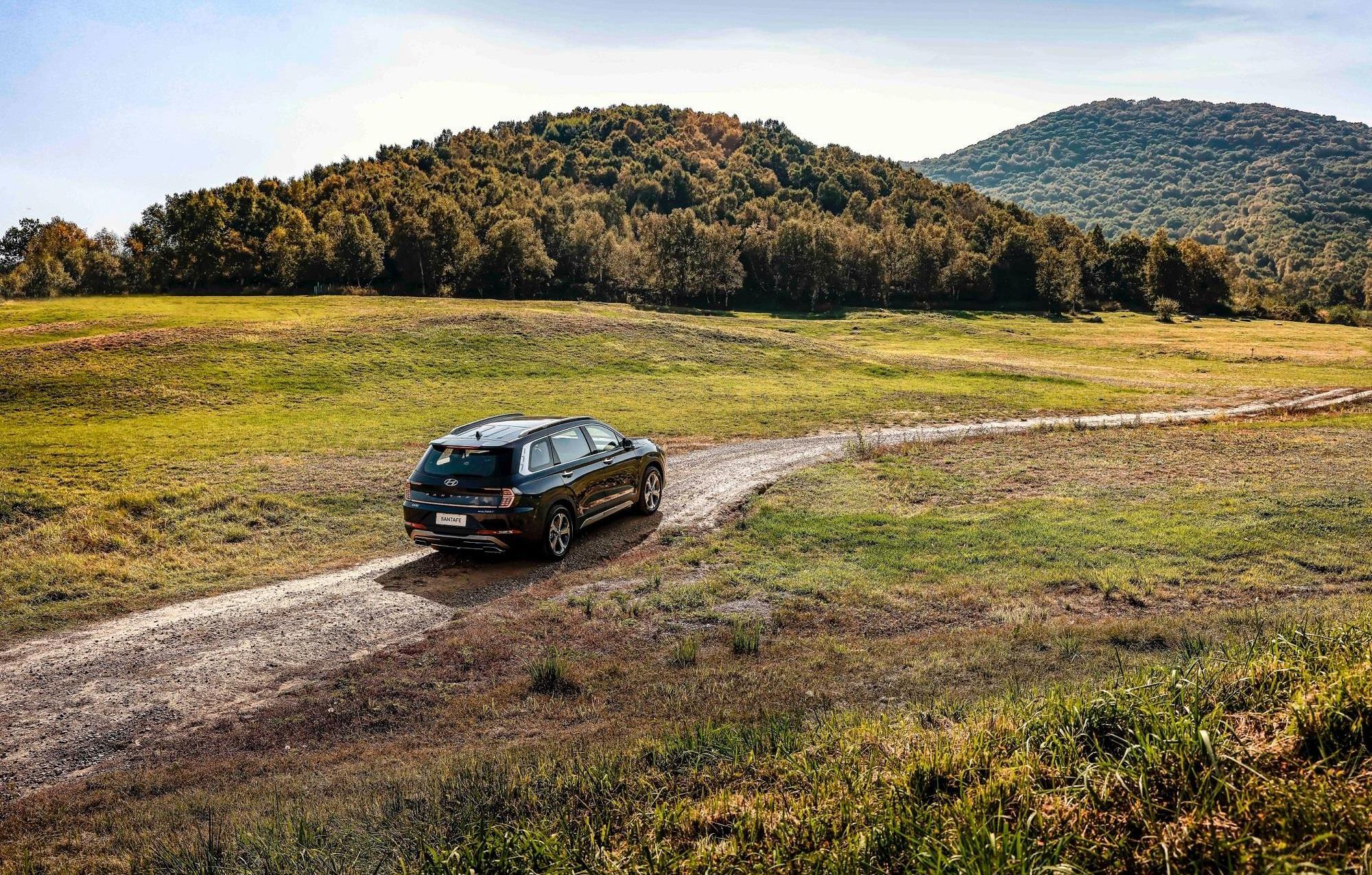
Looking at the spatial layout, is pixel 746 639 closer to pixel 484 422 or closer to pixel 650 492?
pixel 484 422

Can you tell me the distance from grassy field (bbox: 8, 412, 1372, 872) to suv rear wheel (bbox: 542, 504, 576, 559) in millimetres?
1175

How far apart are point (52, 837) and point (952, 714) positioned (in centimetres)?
619

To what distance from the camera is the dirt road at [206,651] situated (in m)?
Result: 7.66

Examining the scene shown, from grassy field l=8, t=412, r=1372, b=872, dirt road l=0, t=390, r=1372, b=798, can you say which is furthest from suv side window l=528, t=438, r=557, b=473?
grassy field l=8, t=412, r=1372, b=872

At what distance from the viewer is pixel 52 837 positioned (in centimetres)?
537

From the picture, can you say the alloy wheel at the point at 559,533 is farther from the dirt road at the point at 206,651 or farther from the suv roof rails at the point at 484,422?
the suv roof rails at the point at 484,422

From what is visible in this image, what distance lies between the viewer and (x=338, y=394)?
1439 inches

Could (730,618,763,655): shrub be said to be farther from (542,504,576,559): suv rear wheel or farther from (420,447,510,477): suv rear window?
(420,447,510,477): suv rear window

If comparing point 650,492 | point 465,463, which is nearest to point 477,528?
point 465,463

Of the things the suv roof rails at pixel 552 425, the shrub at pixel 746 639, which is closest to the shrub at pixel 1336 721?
the shrub at pixel 746 639

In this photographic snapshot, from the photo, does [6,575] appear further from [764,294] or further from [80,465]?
[764,294]

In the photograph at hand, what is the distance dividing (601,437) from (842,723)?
35.2ft

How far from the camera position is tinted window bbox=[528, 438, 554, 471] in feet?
45.1

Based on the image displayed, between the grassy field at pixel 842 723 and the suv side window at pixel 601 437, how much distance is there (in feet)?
8.31
